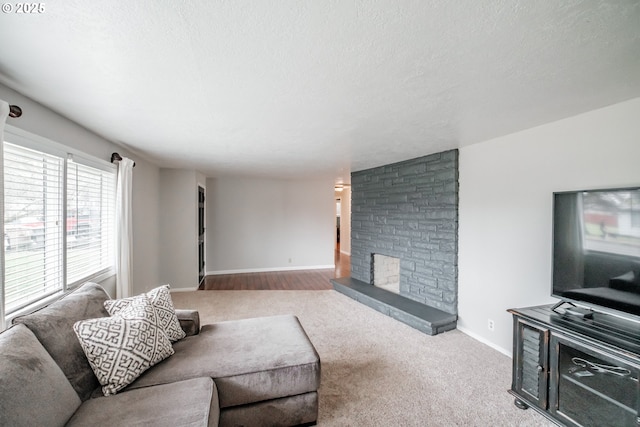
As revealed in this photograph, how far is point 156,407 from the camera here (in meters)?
1.29

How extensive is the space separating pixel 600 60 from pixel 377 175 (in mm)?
3248

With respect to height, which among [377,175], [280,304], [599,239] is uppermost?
[377,175]

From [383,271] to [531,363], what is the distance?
292 cm

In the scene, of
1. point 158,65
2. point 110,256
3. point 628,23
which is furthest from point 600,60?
point 110,256

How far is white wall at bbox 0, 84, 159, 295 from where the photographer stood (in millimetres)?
1866

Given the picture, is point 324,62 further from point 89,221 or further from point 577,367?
point 89,221

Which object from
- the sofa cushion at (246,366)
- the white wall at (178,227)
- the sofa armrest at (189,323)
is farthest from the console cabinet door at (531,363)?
the white wall at (178,227)

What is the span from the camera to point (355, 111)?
2.04 m

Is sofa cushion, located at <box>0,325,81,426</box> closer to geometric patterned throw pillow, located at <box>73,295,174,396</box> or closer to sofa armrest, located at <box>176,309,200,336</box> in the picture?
geometric patterned throw pillow, located at <box>73,295,174,396</box>

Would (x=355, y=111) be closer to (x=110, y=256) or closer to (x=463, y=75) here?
(x=463, y=75)

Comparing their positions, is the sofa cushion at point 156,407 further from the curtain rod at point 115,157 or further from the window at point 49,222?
the curtain rod at point 115,157

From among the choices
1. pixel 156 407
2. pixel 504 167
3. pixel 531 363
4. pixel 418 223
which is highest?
pixel 504 167

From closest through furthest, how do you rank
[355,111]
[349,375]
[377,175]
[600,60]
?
[600,60] < [355,111] < [349,375] < [377,175]

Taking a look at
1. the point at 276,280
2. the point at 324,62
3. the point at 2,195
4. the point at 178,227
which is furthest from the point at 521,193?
the point at 178,227
